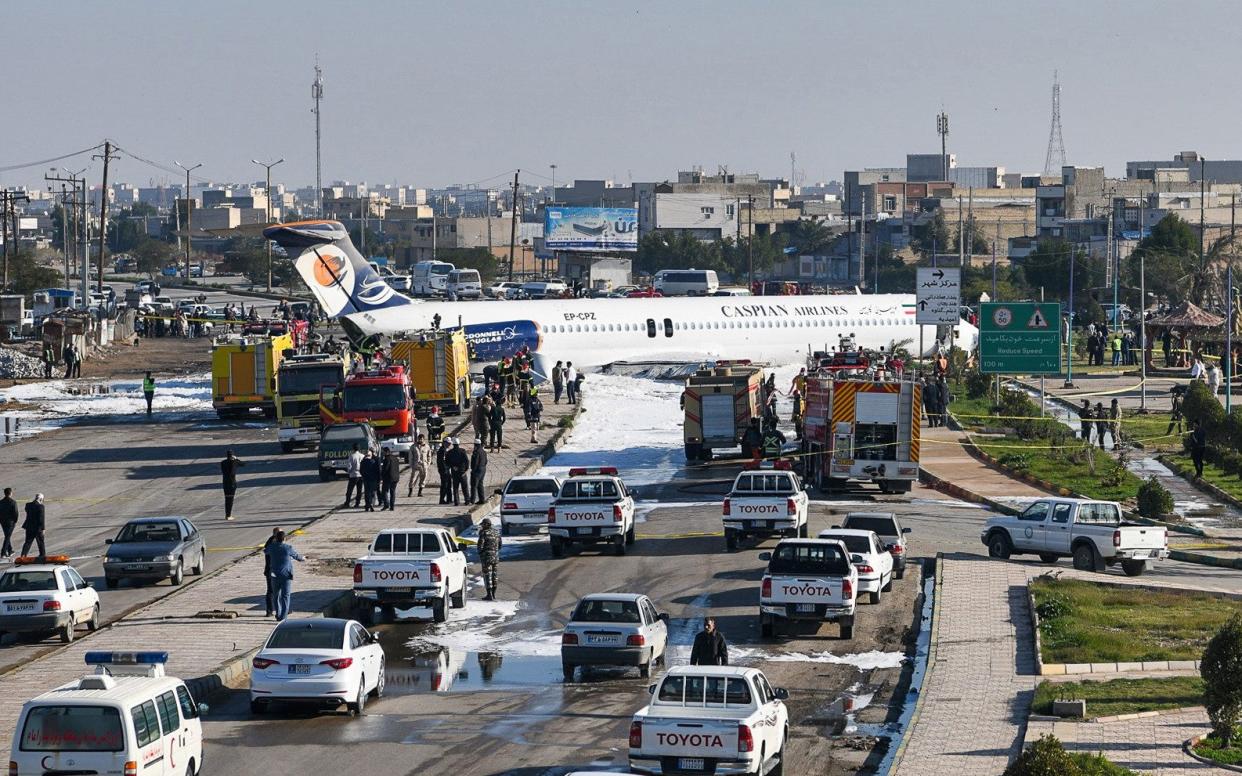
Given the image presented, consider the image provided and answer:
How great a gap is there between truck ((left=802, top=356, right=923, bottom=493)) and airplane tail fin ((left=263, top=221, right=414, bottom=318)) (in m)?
28.8

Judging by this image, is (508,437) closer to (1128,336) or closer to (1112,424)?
(1112,424)

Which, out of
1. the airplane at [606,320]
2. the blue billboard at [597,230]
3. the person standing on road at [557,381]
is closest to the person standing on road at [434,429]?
the airplane at [606,320]

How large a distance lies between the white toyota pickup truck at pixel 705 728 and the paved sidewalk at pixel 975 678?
5.01ft

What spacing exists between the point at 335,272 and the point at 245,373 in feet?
32.9

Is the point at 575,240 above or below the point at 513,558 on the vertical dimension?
above

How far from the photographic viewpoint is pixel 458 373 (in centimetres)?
5553

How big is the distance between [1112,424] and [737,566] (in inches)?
871

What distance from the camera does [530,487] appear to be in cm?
3625

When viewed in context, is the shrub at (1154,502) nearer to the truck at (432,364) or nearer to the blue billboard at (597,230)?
the truck at (432,364)


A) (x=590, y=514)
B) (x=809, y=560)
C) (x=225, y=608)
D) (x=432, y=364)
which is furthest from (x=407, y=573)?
(x=432, y=364)

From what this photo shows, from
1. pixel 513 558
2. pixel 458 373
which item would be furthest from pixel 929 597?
pixel 458 373

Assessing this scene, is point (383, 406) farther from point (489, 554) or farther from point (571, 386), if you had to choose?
point (489, 554)

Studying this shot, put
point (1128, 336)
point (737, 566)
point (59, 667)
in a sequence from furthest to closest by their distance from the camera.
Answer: point (1128, 336) < point (737, 566) < point (59, 667)

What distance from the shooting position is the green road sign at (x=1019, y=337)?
50906 mm
